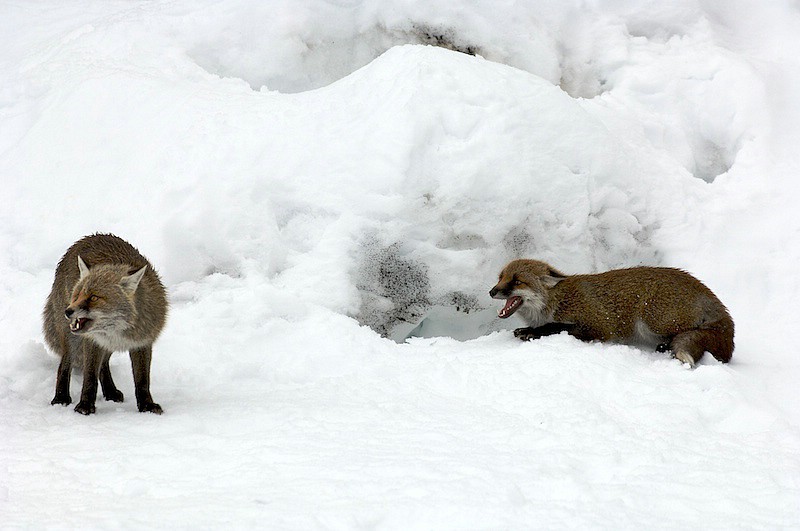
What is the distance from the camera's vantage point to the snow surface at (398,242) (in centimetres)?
376

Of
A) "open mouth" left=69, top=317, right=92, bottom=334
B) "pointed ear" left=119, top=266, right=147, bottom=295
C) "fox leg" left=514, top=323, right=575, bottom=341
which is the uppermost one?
"pointed ear" left=119, top=266, right=147, bottom=295

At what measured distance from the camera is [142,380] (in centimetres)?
526

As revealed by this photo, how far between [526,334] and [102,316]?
350 cm

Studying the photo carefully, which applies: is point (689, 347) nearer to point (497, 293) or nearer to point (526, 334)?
point (526, 334)

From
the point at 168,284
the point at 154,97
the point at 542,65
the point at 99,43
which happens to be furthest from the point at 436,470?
the point at 99,43

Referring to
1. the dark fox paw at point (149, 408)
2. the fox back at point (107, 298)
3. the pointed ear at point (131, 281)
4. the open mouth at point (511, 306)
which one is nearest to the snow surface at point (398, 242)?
the dark fox paw at point (149, 408)

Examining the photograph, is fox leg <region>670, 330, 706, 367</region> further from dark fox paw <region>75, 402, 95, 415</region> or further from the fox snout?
dark fox paw <region>75, 402, 95, 415</region>

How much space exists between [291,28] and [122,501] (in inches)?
297

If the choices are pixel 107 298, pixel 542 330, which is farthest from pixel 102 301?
pixel 542 330

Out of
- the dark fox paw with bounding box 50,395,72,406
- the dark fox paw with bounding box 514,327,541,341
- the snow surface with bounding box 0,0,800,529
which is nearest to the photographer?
the snow surface with bounding box 0,0,800,529

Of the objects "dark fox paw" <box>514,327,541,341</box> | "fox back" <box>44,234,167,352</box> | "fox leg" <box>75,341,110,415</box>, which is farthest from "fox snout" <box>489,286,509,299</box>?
"fox leg" <box>75,341,110,415</box>

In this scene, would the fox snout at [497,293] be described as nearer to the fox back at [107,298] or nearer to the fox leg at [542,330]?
the fox leg at [542,330]

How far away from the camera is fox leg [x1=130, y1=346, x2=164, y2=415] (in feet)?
17.1

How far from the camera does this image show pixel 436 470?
375cm
